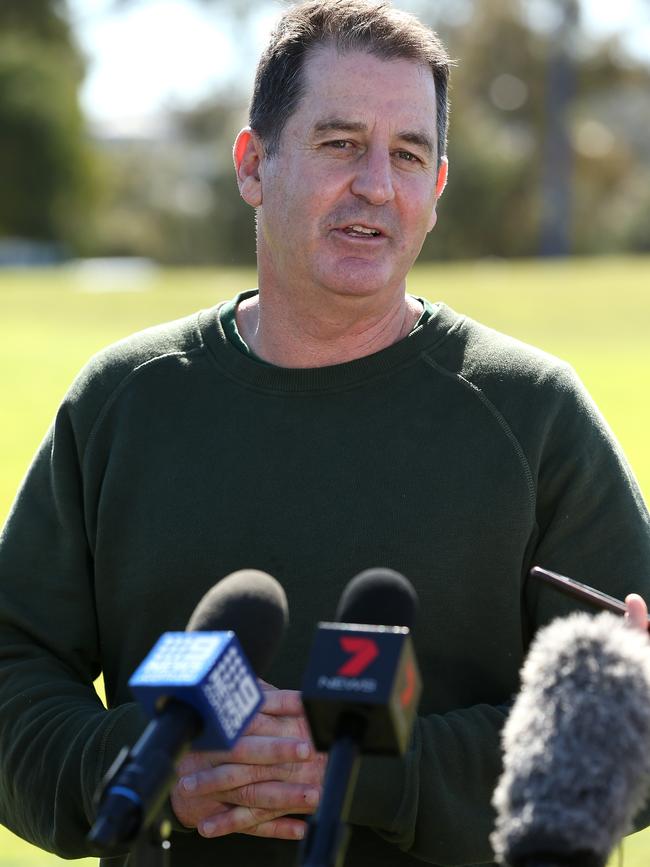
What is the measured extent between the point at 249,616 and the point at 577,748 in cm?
45

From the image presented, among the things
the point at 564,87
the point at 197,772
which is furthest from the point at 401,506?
the point at 564,87

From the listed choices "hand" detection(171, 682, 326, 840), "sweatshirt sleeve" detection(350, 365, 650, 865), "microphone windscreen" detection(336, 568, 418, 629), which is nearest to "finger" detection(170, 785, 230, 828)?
"hand" detection(171, 682, 326, 840)

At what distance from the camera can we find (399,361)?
9.57 feet

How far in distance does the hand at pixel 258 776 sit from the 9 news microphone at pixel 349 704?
2.65ft

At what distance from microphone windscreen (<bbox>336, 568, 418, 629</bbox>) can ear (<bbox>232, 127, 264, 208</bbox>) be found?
1519mm

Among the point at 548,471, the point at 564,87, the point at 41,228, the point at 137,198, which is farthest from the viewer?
the point at 137,198

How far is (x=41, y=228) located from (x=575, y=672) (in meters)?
54.8

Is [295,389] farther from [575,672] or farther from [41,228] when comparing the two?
[41,228]

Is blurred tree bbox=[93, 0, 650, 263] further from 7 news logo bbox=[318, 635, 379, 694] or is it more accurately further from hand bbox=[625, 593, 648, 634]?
7 news logo bbox=[318, 635, 379, 694]

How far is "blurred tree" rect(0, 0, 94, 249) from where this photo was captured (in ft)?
170

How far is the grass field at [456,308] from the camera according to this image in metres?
14.2

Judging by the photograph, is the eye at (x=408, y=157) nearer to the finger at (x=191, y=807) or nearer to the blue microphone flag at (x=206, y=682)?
the finger at (x=191, y=807)

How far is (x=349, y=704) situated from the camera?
1.54m

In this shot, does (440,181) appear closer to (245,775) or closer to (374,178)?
(374,178)
